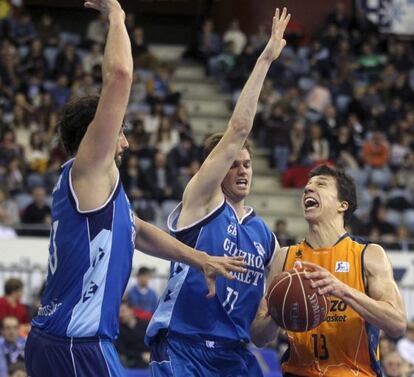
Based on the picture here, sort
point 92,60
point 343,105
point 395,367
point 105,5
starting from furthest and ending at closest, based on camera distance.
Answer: point 343,105 < point 92,60 < point 395,367 < point 105,5

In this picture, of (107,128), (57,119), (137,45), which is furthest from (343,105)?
(107,128)

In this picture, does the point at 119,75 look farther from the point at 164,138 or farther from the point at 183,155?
the point at 164,138

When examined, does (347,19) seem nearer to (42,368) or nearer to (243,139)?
(243,139)

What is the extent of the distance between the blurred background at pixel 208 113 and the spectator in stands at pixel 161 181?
0.02 metres

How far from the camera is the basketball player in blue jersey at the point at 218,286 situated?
7234 mm

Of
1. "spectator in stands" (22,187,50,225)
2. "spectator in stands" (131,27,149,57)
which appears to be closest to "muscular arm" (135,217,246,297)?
"spectator in stands" (22,187,50,225)

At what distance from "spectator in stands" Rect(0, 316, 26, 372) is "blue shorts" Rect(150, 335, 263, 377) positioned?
17.1 ft

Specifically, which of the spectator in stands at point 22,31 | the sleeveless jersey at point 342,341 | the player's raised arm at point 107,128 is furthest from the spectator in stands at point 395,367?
the spectator in stands at point 22,31

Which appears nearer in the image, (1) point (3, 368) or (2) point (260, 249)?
(2) point (260, 249)

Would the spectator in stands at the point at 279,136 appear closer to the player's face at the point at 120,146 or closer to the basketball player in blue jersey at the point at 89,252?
the player's face at the point at 120,146

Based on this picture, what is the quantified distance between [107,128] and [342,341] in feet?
7.66

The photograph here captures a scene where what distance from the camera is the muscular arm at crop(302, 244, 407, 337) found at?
6852 millimetres

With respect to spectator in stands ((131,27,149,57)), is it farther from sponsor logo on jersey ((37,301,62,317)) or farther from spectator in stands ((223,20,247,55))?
sponsor logo on jersey ((37,301,62,317))

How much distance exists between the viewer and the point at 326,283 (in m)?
6.83
